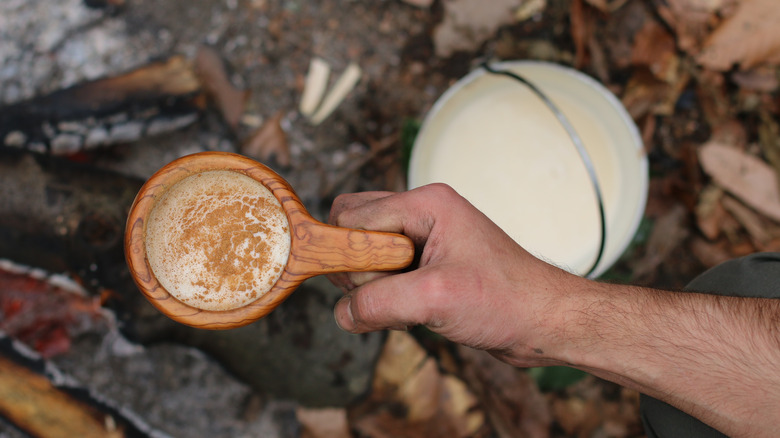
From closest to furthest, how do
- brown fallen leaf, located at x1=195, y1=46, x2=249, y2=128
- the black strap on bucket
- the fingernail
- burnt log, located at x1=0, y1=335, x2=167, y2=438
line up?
the fingernail < the black strap on bucket < burnt log, located at x1=0, y1=335, x2=167, y2=438 < brown fallen leaf, located at x1=195, y1=46, x2=249, y2=128

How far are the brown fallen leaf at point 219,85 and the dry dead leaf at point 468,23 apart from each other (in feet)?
2.93

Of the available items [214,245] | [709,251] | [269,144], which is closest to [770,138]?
[709,251]

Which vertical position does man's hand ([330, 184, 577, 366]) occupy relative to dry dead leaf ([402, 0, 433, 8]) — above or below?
below

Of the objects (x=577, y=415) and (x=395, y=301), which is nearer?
(x=395, y=301)

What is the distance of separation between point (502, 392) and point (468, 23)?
5.07ft

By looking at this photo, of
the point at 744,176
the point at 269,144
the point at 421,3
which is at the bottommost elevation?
the point at 269,144

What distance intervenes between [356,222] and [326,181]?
972 millimetres

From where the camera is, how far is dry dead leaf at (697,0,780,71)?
195 centimetres

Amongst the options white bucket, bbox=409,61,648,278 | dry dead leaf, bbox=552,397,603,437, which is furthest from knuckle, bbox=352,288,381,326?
dry dead leaf, bbox=552,397,603,437

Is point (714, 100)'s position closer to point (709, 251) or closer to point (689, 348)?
point (709, 251)

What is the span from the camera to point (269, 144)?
6.66 ft

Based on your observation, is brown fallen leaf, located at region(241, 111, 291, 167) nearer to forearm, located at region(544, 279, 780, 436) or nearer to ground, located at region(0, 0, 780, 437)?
ground, located at region(0, 0, 780, 437)

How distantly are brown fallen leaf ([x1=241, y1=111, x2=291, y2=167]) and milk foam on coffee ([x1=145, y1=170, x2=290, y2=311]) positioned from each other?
0.97 meters

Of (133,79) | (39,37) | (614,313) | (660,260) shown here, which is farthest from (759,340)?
(39,37)
